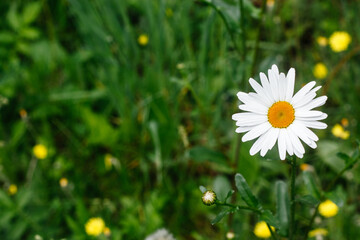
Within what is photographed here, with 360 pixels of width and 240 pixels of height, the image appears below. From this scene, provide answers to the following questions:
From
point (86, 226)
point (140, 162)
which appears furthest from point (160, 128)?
point (86, 226)

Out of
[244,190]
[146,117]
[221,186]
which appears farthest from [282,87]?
[146,117]

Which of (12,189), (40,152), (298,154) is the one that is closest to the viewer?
(298,154)

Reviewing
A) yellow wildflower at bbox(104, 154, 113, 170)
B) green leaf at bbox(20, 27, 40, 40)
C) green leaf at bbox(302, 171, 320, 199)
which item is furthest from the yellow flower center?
green leaf at bbox(20, 27, 40, 40)

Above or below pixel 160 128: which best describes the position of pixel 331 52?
above

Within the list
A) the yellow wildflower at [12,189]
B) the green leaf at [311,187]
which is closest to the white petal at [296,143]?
the green leaf at [311,187]

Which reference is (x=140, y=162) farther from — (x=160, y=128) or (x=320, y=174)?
(x=320, y=174)

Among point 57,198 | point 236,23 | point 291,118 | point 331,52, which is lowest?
point 291,118

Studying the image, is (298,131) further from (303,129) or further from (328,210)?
(328,210)
